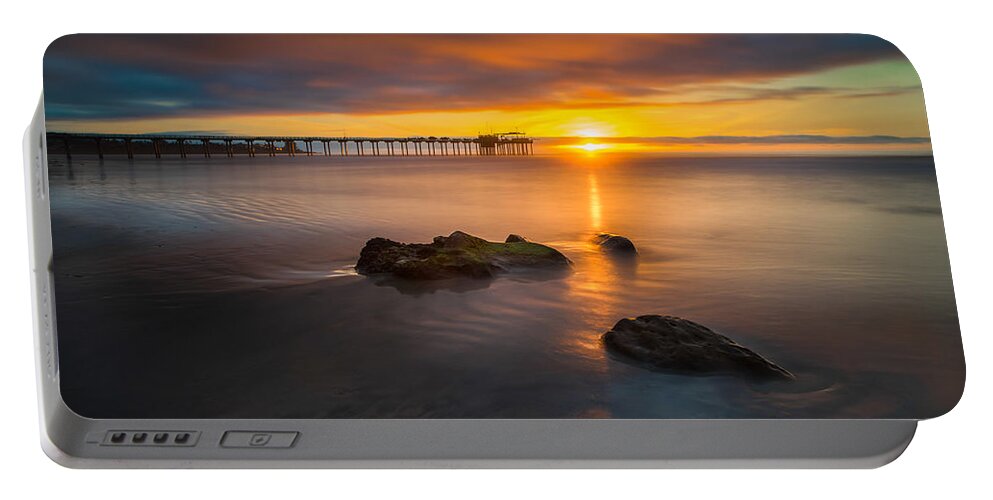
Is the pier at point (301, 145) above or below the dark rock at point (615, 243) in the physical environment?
above

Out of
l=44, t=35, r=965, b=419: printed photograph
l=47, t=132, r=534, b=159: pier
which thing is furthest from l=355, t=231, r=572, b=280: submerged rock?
l=47, t=132, r=534, b=159: pier

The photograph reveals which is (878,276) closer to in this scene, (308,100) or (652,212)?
(652,212)

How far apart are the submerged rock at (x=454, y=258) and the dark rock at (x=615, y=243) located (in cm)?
11

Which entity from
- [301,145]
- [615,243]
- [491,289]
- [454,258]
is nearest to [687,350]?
[615,243]

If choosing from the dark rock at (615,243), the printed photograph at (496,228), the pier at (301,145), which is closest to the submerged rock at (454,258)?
the printed photograph at (496,228)

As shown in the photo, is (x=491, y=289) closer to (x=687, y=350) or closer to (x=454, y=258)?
(x=454, y=258)

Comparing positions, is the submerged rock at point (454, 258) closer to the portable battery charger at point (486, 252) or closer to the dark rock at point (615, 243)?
the portable battery charger at point (486, 252)

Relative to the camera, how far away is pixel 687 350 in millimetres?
2287

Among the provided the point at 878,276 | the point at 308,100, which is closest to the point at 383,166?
the point at 308,100

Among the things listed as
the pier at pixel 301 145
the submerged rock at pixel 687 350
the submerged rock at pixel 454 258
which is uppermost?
the pier at pixel 301 145

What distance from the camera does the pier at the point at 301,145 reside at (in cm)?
250

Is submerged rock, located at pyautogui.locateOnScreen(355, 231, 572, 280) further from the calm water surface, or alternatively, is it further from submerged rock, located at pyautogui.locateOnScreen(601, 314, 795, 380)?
submerged rock, located at pyautogui.locateOnScreen(601, 314, 795, 380)

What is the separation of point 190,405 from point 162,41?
1.09 m

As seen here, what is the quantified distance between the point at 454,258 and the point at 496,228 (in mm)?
155
